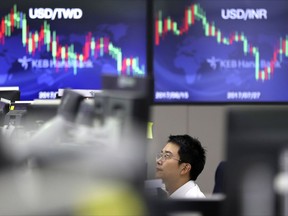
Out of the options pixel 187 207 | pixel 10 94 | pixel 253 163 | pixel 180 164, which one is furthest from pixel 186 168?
pixel 253 163

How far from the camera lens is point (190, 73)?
17.6ft

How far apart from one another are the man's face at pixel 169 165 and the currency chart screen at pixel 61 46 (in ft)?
5.45

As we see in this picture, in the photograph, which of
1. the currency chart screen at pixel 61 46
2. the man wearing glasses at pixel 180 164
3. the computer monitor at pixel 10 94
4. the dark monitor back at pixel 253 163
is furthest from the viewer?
the currency chart screen at pixel 61 46

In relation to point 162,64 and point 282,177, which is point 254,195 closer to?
point 282,177

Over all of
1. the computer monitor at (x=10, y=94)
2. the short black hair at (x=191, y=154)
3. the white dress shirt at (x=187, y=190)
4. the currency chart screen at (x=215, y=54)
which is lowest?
the white dress shirt at (x=187, y=190)

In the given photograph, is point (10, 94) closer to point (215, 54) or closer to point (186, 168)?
point (186, 168)

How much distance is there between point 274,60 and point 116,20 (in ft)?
4.11

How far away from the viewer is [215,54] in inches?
212

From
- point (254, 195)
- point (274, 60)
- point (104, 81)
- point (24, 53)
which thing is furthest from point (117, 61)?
point (254, 195)

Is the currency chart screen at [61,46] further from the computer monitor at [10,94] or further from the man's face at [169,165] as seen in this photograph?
the computer monitor at [10,94]

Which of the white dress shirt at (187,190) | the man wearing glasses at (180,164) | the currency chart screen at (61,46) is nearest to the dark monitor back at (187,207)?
the white dress shirt at (187,190)

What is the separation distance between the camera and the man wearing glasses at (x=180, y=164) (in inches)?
143

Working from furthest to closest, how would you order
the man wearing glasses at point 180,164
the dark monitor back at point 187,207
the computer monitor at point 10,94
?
the man wearing glasses at point 180,164 < the computer monitor at point 10,94 < the dark monitor back at point 187,207

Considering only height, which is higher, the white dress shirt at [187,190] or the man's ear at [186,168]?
the man's ear at [186,168]
